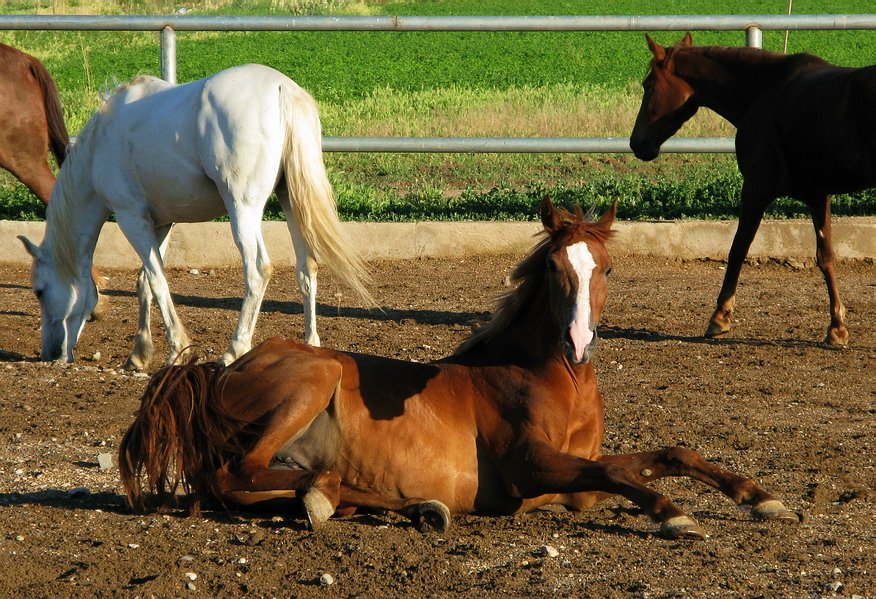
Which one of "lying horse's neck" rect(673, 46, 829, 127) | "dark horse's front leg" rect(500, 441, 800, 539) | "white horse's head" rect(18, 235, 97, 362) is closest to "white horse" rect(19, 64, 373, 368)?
"white horse's head" rect(18, 235, 97, 362)

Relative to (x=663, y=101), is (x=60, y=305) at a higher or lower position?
lower

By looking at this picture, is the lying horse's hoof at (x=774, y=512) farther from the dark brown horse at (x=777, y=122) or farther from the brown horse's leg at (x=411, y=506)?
the dark brown horse at (x=777, y=122)

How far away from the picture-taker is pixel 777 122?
24.0 feet

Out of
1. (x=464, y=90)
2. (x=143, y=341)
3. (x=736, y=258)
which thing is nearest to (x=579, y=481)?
(x=143, y=341)

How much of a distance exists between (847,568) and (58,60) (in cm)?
2685

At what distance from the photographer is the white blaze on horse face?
358 cm

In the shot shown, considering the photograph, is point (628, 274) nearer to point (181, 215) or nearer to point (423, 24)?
point (423, 24)

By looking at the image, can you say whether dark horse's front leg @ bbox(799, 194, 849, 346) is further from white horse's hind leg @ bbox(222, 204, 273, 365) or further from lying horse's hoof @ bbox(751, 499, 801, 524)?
white horse's hind leg @ bbox(222, 204, 273, 365)

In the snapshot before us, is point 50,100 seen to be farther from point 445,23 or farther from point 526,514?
point 526,514

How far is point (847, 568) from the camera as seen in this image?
11.3 feet

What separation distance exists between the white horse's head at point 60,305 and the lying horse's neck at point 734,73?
4520mm

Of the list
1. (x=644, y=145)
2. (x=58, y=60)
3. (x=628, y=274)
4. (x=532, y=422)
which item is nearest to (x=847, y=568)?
(x=532, y=422)

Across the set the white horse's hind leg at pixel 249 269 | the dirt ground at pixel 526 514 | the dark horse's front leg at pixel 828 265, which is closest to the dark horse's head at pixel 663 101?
the dark horse's front leg at pixel 828 265

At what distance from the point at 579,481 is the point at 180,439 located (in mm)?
1478
